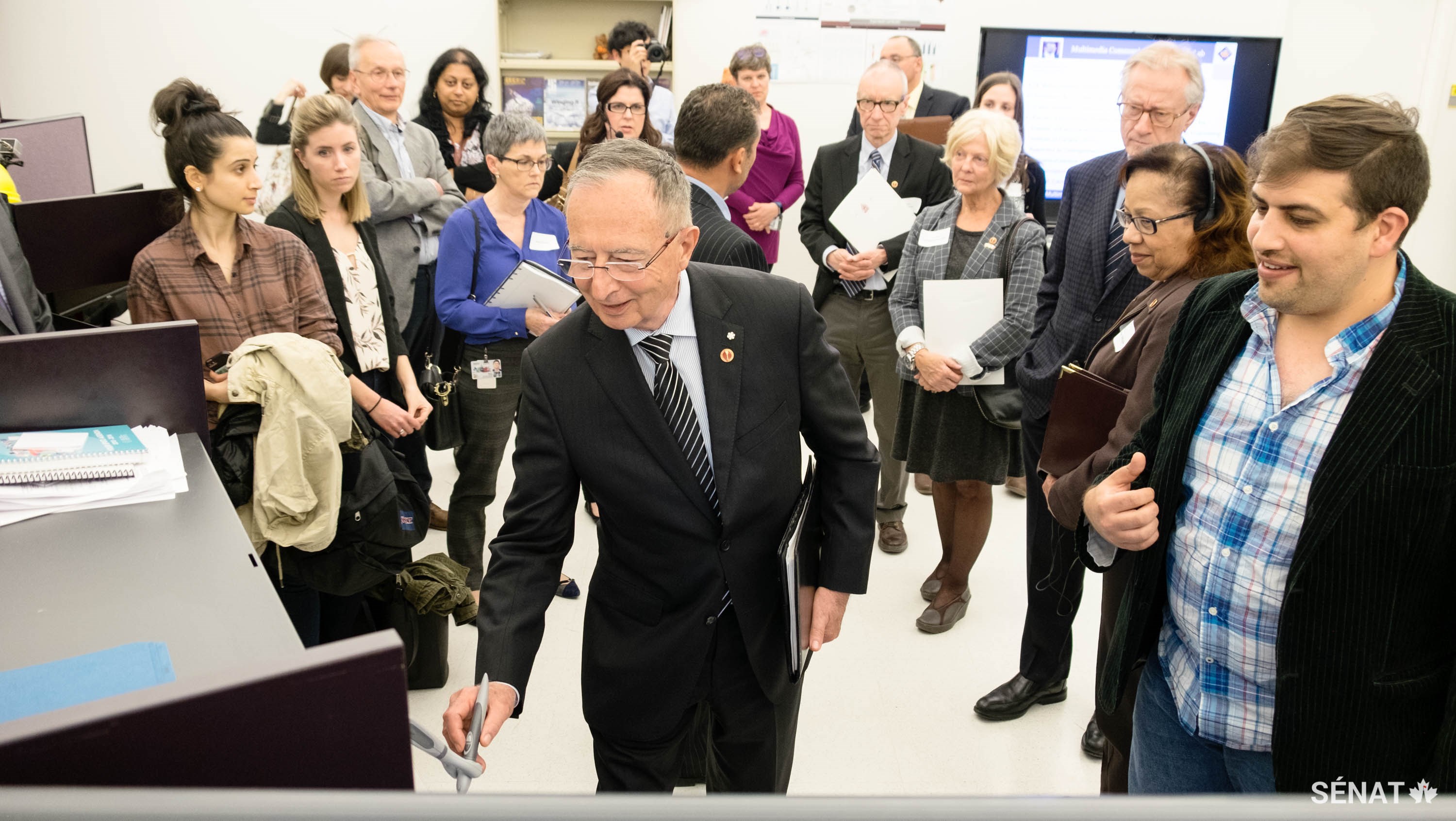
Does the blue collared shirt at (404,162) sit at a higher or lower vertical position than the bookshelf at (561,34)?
lower

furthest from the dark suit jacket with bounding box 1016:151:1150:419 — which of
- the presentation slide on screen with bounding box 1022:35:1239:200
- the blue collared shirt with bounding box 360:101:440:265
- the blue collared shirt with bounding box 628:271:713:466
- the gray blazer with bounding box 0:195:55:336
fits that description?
the presentation slide on screen with bounding box 1022:35:1239:200

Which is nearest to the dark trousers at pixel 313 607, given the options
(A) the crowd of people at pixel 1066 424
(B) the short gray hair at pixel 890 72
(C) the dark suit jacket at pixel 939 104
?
(A) the crowd of people at pixel 1066 424

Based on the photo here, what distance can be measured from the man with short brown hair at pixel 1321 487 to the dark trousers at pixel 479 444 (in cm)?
214

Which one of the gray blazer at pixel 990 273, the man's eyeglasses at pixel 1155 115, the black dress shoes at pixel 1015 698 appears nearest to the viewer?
the man's eyeglasses at pixel 1155 115

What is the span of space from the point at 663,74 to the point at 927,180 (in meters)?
3.00

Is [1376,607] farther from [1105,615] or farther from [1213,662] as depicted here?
[1105,615]

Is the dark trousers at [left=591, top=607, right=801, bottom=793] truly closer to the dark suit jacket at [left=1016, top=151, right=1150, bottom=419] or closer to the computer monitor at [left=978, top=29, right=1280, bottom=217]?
the dark suit jacket at [left=1016, top=151, right=1150, bottom=419]

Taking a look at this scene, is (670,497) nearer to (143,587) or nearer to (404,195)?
(143,587)

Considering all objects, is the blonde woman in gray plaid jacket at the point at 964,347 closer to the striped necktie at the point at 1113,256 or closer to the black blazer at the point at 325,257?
the striped necktie at the point at 1113,256

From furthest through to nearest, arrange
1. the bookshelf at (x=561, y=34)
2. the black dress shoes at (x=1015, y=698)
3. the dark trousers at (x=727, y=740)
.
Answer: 1. the bookshelf at (x=561, y=34)
2. the black dress shoes at (x=1015, y=698)
3. the dark trousers at (x=727, y=740)

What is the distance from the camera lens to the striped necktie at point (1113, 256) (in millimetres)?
2381

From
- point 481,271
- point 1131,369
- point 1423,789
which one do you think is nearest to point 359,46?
point 481,271

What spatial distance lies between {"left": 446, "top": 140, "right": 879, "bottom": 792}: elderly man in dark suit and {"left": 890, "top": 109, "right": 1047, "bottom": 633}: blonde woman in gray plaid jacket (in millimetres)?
1433

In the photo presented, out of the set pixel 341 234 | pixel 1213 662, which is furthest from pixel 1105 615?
pixel 341 234
